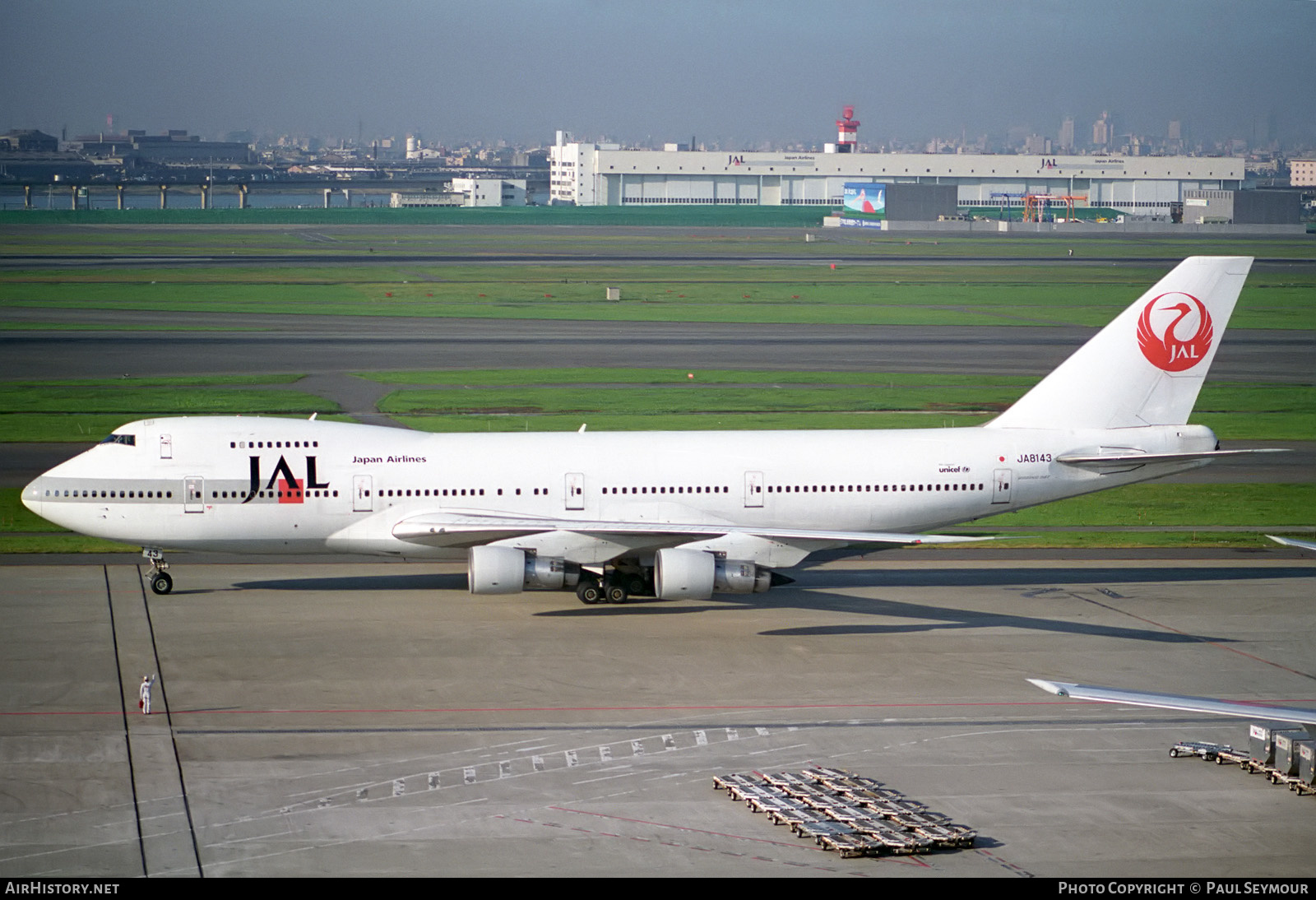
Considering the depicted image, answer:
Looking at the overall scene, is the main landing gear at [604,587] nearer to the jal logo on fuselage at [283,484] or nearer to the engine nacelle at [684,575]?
the engine nacelle at [684,575]

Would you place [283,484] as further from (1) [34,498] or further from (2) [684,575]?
(2) [684,575]

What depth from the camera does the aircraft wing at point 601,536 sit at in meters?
35.9

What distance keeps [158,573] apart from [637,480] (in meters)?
13.1

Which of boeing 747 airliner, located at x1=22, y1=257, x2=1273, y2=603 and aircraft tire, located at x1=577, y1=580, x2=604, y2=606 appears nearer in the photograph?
boeing 747 airliner, located at x1=22, y1=257, x2=1273, y2=603

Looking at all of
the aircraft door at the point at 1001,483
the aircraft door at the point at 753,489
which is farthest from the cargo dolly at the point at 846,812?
the aircraft door at the point at 1001,483

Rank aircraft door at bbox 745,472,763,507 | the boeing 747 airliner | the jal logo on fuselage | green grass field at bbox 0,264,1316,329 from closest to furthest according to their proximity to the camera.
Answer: the boeing 747 airliner < the jal logo on fuselage < aircraft door at bbox 745,472,763,507 < green grass field at bbox 0,264,1316,329

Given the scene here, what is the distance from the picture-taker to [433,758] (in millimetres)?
26625

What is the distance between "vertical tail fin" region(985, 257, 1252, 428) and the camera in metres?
40.2

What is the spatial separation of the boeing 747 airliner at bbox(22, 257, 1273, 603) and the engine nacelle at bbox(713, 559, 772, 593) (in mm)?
50

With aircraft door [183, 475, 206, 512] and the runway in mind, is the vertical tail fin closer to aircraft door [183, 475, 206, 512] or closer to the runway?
aircraft door [183, 475, 206, 512]

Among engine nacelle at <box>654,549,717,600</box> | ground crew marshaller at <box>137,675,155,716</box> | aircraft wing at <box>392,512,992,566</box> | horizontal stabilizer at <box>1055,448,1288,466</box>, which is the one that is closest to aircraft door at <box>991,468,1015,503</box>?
horizontal stabilizer at <box>1055,448,1288,466</box>
